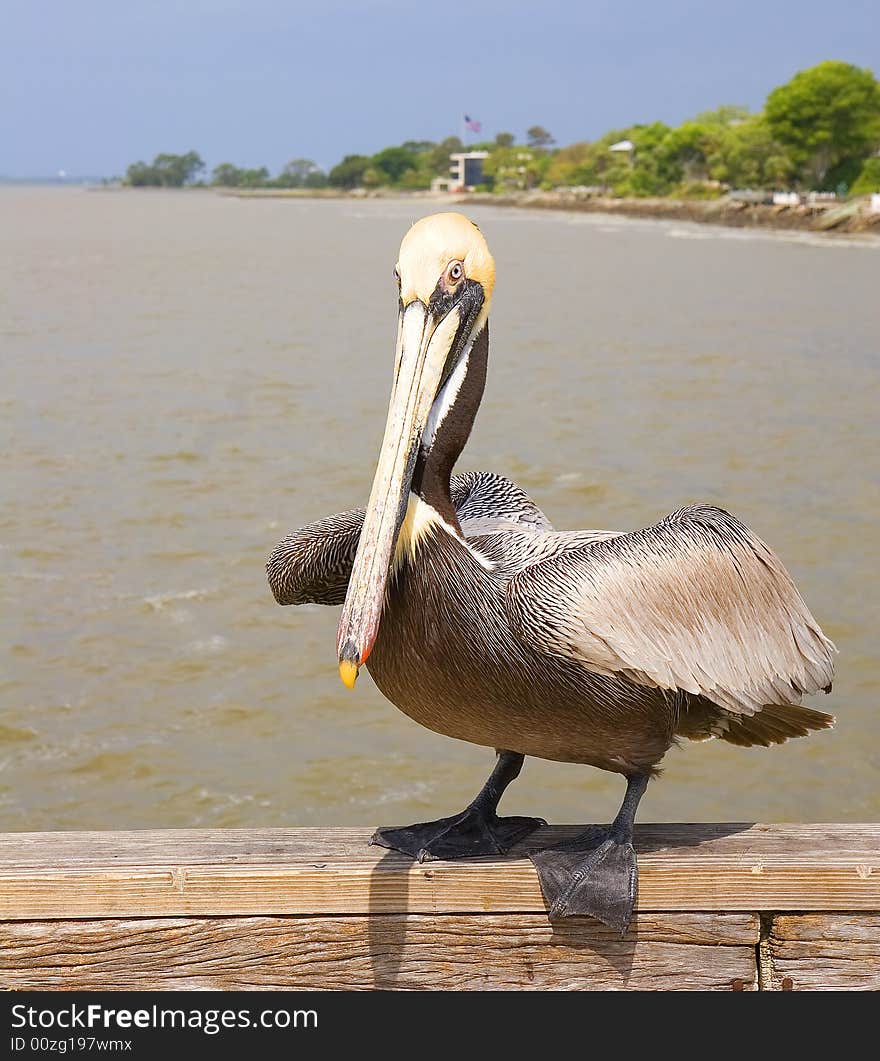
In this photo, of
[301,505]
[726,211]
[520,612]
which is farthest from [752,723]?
[726,211]

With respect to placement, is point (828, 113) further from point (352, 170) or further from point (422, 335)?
point (352, 170)

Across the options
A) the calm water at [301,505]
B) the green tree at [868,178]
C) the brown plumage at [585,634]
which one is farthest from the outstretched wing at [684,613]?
the green tree at [868,178]

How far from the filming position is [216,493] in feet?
27.3

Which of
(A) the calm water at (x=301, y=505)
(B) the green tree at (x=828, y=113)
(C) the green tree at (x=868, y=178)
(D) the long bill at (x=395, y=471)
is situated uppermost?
(B) the green tree at (x=828, y=113)

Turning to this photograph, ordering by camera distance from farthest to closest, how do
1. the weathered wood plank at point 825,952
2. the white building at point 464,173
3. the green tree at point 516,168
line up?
the white building at point 464,173, the green tree at point 516,168, the weathered wood plank at point 825,952

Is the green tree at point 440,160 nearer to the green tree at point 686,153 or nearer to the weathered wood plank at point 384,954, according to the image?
the green tree at point 686,153

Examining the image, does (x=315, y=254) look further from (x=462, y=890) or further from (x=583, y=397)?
(x=462, y=890)

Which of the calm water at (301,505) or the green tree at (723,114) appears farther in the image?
the green tree at (723,114)

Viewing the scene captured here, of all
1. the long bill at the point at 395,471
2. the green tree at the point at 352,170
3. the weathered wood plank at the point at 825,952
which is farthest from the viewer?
the green tree at the point at 352,170

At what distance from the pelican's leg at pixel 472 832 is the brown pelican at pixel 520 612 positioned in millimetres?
11

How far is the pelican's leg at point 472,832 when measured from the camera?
224 centimetres

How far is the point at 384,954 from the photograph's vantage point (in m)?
2.10

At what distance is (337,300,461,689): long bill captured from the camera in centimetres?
182

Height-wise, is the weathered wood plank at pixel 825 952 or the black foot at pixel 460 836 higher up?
the black foot at pixel 460 836
